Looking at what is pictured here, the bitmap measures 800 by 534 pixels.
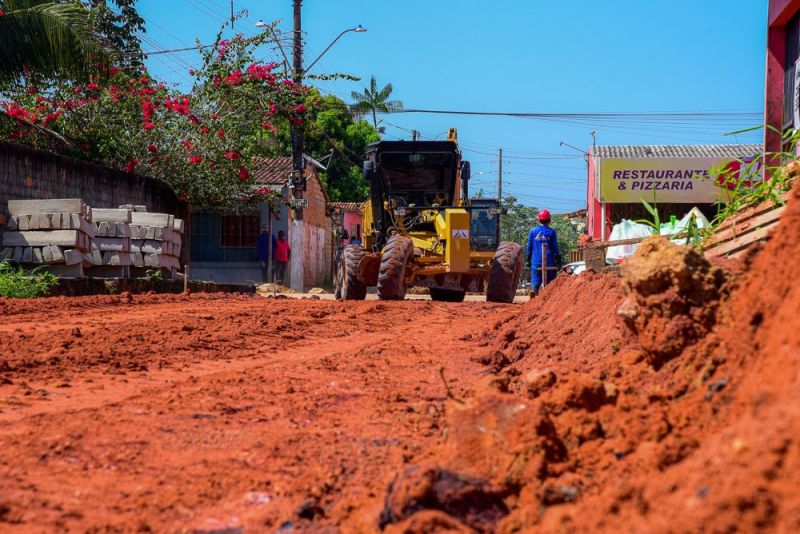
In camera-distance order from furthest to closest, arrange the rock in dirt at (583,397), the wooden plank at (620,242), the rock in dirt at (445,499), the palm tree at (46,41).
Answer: the palm tree at (46,41) < the wooden plank at (620,242) < the rock in dirt at (583,397) < the rock in dirt at (445,499)

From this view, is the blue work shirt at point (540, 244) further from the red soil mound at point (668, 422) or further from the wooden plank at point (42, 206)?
the red soil mound at point (668, 422)

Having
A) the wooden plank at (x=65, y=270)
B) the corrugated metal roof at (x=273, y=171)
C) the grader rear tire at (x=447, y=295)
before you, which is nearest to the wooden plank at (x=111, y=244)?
the wooden plank at (x=65, y=270)

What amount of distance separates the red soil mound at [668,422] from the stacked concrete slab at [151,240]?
1381 cm

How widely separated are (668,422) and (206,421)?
2590 millimetres

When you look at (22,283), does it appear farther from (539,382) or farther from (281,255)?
(281,255)

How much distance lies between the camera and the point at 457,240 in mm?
16594

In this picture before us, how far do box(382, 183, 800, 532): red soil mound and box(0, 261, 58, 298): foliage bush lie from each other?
33.1 ft

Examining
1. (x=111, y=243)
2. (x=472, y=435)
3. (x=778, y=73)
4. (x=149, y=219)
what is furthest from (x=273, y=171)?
(x=472, y=435)

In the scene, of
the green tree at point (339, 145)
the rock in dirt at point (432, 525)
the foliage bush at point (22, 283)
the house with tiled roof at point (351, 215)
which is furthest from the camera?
the house with tiled roof at point (351, 215)

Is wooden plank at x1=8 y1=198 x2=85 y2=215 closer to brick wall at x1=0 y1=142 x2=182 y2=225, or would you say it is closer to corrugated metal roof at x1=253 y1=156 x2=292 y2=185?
brick wall at x1=0 y1=142 x2=182 y2=225

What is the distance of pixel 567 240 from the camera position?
283ft

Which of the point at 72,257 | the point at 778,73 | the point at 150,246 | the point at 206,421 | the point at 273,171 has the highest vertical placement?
the point at 273,171

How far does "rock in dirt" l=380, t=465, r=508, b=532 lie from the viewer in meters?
3.07

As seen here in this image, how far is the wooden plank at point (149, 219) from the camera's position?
708 inches
